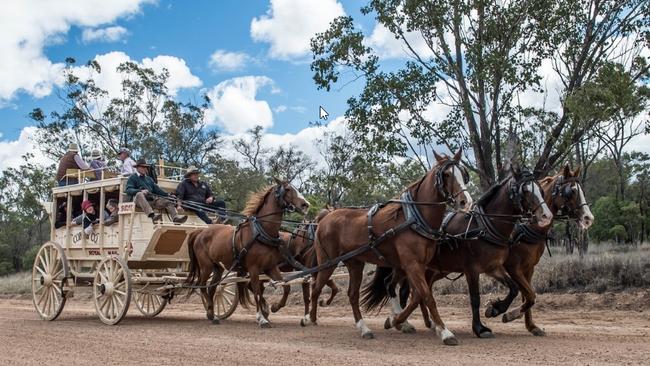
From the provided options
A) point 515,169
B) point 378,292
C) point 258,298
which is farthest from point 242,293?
point 515,169

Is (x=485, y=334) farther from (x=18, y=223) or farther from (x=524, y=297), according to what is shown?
(x=18, y=223)

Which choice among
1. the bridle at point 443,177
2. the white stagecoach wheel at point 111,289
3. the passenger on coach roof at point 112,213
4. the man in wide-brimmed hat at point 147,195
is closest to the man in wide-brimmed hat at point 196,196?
the man in wide-brimmed hat at point 147,195

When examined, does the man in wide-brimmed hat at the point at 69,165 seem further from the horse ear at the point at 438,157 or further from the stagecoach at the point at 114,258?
the horse ear at the point at 438,157

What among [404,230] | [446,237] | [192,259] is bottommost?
[192,259]

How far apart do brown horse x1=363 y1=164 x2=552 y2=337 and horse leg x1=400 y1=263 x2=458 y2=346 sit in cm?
45

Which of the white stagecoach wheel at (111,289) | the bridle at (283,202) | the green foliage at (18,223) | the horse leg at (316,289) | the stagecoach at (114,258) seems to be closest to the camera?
the horse leg at (316,289)

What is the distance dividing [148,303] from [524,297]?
25.6ft

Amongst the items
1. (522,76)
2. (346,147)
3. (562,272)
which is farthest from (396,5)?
(346,147)

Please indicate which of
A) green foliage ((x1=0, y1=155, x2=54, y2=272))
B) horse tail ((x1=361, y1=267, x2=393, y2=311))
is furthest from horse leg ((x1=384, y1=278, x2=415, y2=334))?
green foliage ((x1=0, y1=155, x2=54, y2=272))

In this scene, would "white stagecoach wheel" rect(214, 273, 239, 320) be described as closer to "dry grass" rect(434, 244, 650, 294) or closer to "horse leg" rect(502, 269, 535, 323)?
"dry grass" rect(434, 244, 650, 294)

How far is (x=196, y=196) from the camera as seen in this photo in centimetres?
1260

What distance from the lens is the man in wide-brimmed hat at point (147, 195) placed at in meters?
11.6

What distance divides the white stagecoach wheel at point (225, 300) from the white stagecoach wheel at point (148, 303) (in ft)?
3.61

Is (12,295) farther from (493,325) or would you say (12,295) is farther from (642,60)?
(642,60)
